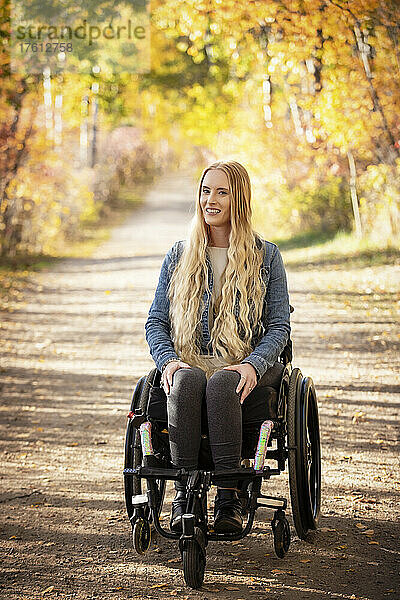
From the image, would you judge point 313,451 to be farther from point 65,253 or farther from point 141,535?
point 65,253

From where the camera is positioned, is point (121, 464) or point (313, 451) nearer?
point (313, 451)

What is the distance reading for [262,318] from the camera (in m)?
3.65

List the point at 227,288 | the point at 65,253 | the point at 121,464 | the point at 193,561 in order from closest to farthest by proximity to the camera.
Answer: the point at 193,561
the point at 227,288
the point at 121,464
the point at 65,253

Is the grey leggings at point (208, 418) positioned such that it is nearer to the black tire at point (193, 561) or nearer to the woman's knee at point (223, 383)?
the woman's knee at point (223, 383)

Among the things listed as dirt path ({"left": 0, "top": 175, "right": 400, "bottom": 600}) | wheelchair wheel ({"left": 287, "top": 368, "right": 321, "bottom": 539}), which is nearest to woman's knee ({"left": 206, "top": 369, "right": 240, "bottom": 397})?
wheelchair wheel ({"left": 287, "top": 368, "right": 321, "bottom": 539})

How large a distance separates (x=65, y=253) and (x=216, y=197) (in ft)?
42.3

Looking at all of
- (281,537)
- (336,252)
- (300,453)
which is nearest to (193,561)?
(281,537)

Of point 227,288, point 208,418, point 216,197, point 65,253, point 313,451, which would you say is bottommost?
point 313,451

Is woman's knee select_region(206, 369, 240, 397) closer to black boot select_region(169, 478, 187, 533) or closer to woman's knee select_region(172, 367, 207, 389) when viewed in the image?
woman's knee select_region(172, 367, 207, 389)

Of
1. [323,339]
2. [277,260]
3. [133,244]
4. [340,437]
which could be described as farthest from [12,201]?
[277,260]

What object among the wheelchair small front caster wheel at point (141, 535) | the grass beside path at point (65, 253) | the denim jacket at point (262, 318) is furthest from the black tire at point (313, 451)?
the grass beside path at point (65, 253)

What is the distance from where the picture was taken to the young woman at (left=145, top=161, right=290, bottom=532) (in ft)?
10.7

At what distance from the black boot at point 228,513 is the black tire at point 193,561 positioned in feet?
0.46

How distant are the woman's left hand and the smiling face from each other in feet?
2.23
